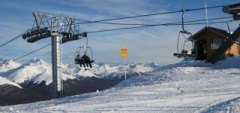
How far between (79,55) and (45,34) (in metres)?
2.65

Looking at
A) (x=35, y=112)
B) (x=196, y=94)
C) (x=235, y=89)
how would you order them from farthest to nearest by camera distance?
1. (x=235, y=89)
2. (x=196, y=94)
3. (x=35, y=112)

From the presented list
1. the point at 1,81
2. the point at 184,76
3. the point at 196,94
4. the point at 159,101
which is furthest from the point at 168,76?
the point at 1,81

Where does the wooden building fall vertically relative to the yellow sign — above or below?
above

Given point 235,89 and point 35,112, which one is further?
point 235,89

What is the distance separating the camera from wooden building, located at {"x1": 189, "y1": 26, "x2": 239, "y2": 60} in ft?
117

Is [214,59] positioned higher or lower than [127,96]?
higher

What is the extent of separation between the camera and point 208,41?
3641cm

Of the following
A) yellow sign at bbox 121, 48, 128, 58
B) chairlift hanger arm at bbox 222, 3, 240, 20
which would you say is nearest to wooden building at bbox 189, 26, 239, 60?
yellow sign at bbox 121, 48, 128, 58

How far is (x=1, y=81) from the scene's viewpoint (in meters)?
185

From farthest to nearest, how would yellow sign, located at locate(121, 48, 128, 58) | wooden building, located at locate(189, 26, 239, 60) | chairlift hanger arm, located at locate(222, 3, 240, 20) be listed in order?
1. wooden building, located at locate(189, 26, 239, 60)
2. yellow sign, located at locate(121, 48, 128, 58)
3. chairlift hanger arm, located at locate(222, 3, 240, 20)

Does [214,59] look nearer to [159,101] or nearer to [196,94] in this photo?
[196,94]

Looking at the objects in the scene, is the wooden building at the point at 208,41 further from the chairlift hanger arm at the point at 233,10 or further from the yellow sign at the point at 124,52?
the chairlift hanger arm at the point at 233,10

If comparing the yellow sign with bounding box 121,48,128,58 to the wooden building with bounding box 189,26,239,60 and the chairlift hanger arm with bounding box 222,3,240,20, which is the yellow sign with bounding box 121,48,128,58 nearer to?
the wooden building with bounding box 189,26,239,60

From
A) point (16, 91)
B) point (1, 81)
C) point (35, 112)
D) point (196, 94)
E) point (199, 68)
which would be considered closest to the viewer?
point (35, 112)
